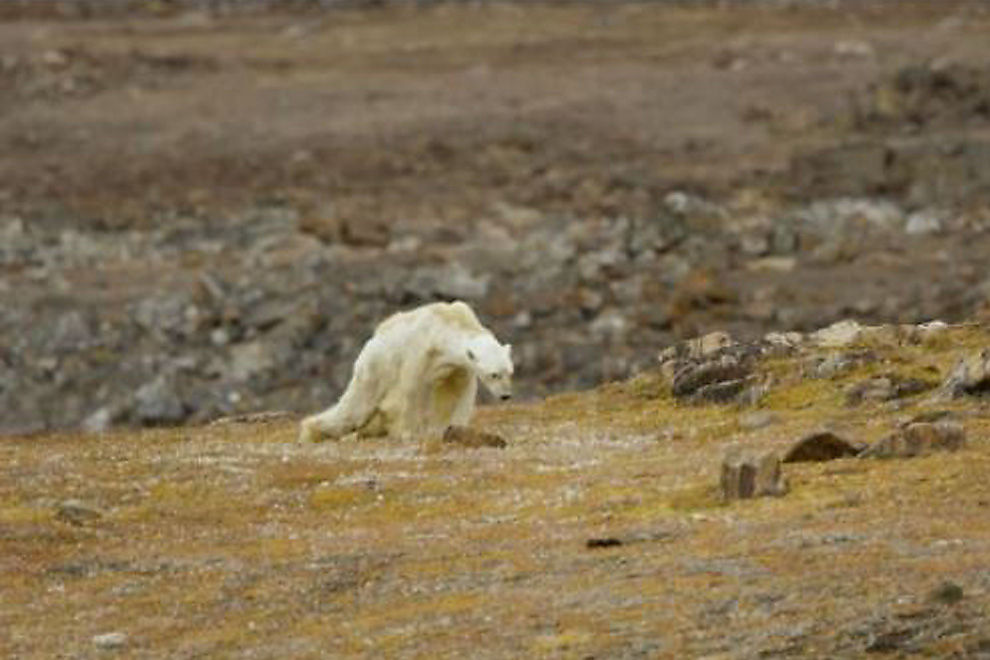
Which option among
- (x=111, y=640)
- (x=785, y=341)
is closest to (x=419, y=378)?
(x=785, y=341)

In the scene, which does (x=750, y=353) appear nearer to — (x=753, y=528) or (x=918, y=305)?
(x=753, y=528)

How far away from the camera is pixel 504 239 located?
52562 mm

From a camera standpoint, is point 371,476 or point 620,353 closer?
point 371,476

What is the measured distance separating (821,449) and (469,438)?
3.64 m

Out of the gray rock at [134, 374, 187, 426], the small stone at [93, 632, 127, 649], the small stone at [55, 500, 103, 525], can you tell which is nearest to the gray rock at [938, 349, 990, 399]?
the small stone at [55, 500, 103, 525]

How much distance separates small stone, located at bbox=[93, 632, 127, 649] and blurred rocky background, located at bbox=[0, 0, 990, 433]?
2252 centimetres

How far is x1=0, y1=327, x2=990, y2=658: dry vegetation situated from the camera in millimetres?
19578

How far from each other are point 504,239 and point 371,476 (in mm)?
27227

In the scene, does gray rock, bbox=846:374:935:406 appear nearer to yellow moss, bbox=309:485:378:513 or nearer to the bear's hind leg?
the bear's hind leg

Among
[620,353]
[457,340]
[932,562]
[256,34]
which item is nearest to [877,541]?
[932,562]

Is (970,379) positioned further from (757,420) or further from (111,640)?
(111,640)

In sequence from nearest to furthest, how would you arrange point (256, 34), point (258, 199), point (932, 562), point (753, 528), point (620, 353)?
point (932, 562) < point (753, 528) < point (620, 353) < point (258, 199) < point (256, 34)

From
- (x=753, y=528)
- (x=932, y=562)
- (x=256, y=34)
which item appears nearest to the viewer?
(x=932, y=562)

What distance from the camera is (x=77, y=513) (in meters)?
24.8
